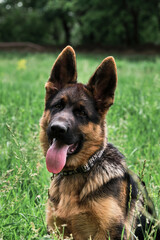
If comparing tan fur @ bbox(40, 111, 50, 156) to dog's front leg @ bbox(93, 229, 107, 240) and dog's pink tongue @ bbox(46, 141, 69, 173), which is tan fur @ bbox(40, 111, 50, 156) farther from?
dog's front leg @ bbox(93, 229, 107, 240)

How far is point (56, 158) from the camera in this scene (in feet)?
8.98

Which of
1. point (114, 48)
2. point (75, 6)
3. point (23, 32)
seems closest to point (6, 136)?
point (114, 48)

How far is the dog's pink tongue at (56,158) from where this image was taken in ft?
8.94

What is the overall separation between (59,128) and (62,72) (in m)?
0.82

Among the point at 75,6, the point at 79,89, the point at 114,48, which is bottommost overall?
the point at 114,48

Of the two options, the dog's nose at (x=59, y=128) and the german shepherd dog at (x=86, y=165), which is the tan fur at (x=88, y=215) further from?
the dog's nose at (x=59, y=128)

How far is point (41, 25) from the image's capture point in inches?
1560

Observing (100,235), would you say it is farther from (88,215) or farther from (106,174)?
(106,174)

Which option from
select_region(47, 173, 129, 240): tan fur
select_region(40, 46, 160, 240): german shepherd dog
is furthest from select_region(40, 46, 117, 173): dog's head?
select_region(47, 173, 129, 240): tan fur

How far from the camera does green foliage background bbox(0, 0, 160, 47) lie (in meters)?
25.3

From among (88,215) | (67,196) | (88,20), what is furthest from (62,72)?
(88,20)

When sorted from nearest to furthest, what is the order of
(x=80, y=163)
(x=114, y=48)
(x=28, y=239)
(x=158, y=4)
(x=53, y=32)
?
1. (x=28, y=239)
2. (x=80, y=163)
3. (x=158, y=4)
4. (x=114, y=48)
5. (x=53, y=32)

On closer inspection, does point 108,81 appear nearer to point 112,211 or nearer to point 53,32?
point 112,211

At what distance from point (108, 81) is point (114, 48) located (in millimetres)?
23743
